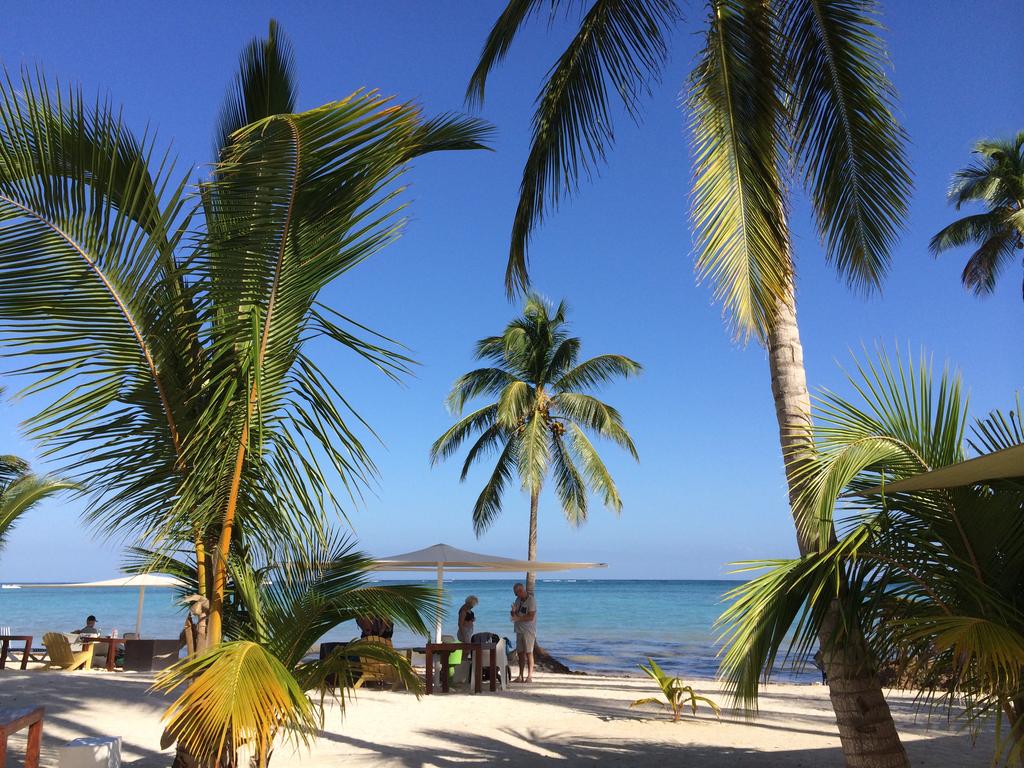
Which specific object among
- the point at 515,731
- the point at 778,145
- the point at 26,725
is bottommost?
the point at 515,731

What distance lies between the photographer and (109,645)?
1388 centimetres

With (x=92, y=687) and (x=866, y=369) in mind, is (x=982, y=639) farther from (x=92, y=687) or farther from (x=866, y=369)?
(x=92, y=687)

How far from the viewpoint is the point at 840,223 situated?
6062 mm

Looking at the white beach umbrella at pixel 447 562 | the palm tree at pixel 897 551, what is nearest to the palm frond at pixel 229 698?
the palm tree at pixel 897 551

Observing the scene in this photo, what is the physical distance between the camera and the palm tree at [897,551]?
4.05 meters

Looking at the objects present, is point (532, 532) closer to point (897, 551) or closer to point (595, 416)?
point (595, 416)

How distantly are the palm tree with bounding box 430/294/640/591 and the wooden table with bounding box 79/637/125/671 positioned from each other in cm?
829

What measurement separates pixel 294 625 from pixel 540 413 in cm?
1489

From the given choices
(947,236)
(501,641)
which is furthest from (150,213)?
(947,236)

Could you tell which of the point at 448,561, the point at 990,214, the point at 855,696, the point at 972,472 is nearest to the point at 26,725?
the point at 855,696

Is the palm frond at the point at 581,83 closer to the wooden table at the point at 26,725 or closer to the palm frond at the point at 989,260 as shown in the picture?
the wooden table at the point at 26,725

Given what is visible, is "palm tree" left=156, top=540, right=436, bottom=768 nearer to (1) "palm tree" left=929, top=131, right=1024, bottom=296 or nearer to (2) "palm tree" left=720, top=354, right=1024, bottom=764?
(2) "palm tree" left=720, top=354, right=1024, bottom=764

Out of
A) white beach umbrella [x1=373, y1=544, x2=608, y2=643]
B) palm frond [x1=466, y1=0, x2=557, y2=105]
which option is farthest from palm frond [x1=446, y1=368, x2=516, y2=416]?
palm frond [x1=466, y1=0, x2=557, y2=105]

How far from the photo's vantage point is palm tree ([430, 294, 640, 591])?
1878 cm
